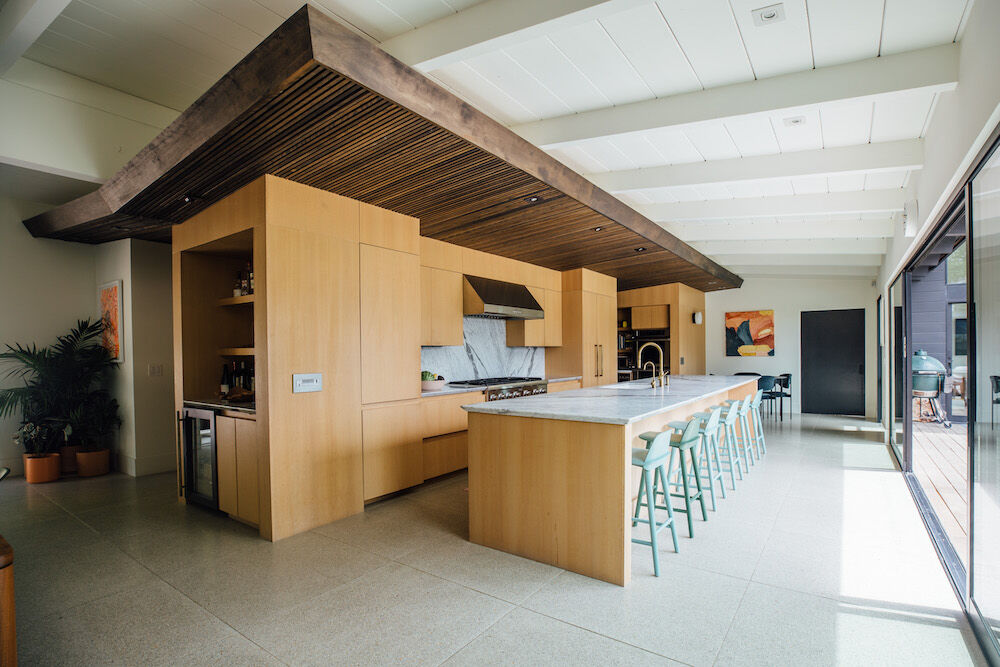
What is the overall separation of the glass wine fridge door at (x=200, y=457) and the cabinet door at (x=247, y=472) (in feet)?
1.25

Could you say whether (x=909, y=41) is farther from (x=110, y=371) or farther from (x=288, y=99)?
(x=110, y=371)

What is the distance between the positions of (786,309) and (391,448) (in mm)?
8765

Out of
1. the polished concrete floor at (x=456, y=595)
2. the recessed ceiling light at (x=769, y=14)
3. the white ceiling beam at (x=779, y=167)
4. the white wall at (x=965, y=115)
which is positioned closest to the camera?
the white wall at (x=965, y=115)

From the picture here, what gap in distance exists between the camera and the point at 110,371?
5.85 metres

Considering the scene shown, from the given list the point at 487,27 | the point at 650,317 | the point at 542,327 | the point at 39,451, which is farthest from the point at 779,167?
the point at 39,451

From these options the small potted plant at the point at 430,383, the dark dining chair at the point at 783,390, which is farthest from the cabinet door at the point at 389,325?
the dark dining chair at the point at 783,390

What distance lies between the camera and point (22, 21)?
8.68 feet

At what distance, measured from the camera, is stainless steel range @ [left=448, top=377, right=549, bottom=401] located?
5516 mm

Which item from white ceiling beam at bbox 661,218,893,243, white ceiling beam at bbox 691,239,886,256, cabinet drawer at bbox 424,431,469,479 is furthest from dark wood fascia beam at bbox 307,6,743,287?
white ceiling beam at bbox 691,239,886,256

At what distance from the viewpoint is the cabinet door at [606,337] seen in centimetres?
793

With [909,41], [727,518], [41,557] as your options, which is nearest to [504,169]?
[909,41]

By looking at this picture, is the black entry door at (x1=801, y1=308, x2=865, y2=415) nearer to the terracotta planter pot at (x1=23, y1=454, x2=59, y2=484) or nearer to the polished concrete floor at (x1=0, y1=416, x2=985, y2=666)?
the polished concrete floor at (x1=0, y1=416, x2=985, y2=666)

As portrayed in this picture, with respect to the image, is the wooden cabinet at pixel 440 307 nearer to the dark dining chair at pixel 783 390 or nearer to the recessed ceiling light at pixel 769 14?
the recessed ceiling light at pixel 769 14

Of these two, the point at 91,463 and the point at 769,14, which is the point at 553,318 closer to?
the point at 769,14
